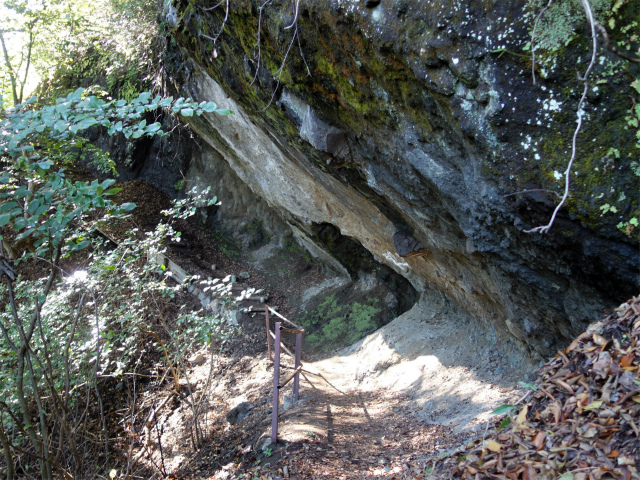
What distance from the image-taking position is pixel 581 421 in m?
1.89

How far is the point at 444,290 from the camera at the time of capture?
21.4 feet

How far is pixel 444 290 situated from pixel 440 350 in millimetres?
1053

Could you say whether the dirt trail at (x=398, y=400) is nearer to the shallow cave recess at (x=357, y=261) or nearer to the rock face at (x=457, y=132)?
the rock face at (x=457, y=132)

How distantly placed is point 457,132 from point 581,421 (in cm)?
218

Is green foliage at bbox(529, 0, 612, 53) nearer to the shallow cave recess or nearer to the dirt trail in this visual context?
the dirt trail

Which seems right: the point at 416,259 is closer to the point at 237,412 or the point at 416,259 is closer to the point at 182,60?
the point at 237,412

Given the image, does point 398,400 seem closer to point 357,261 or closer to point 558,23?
point 558,23

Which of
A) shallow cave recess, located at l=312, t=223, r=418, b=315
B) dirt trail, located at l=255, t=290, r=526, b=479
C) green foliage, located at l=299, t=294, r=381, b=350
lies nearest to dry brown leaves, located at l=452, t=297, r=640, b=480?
dirt trail, located at l=255, t=290, r=526, b=479

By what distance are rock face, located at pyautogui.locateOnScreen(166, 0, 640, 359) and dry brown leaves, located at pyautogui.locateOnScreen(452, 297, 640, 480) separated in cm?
85

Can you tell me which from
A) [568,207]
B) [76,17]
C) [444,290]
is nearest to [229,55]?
[568,207]

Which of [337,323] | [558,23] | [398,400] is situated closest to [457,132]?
[558,23]

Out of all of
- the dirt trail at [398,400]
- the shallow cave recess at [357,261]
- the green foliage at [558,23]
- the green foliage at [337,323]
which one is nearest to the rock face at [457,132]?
the green foliage at [558,23]

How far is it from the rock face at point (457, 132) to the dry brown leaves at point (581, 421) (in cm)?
85

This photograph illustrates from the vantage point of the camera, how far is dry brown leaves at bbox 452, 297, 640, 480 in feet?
5.65
